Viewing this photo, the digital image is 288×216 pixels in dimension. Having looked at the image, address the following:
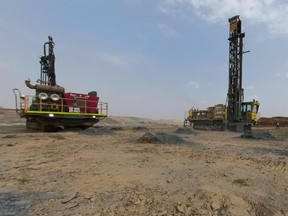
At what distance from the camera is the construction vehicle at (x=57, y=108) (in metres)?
18.3

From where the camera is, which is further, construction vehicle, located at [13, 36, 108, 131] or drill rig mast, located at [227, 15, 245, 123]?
drill rig mast, located at [227, 15, 245, 123]

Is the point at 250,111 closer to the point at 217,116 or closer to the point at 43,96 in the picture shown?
the point at 217,116

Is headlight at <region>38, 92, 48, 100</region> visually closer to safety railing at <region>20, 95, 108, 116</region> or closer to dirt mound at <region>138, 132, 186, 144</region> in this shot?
safety railing at <region>20, 95, 108, 116</region>

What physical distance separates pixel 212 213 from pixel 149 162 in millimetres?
3249

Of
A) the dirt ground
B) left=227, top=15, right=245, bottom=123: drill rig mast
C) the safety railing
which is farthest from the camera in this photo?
left=227, top=15, right=245, bottom=123: drill rig mast

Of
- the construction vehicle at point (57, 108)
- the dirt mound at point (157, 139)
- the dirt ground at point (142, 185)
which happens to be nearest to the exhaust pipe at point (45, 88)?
the construction vehicle at point (57, 108)

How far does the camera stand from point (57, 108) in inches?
758

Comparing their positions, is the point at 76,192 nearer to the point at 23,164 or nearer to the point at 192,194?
the point at 192,194

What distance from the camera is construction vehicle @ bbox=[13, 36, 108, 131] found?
18312 mm

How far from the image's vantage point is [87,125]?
20.1 meters

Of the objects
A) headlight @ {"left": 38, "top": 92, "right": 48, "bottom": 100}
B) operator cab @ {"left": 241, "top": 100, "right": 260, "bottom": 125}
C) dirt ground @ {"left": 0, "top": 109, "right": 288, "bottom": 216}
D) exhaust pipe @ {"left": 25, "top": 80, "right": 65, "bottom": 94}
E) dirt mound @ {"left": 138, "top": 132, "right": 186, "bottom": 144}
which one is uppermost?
exhaust pipe @ {"left": 25, "top": 80, "right": 65, "bottom": 94}

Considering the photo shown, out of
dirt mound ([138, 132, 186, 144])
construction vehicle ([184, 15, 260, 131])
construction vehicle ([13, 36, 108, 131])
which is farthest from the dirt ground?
construction vehicle ([184, 15, 260, 131])

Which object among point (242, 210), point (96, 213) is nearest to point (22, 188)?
point (96, 213)

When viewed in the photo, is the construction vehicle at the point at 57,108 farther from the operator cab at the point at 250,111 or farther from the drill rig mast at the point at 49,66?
the operator cab at the point at 250,111
